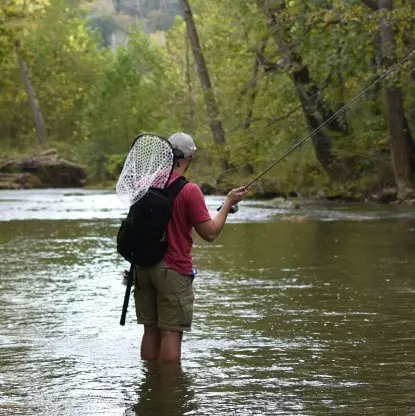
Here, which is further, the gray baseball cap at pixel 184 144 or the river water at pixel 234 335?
the gray baseball cap at pixel 184 144

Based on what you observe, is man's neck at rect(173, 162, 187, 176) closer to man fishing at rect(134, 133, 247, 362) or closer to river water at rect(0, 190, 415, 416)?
man fishing at rect(134, 133, 247, 362)

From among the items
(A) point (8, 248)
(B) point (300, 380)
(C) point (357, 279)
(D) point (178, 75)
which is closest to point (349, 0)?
(A) point (8, 248)

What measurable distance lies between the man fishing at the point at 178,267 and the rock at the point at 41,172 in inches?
1837

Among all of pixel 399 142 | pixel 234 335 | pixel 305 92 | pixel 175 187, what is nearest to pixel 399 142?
pixel 399 142

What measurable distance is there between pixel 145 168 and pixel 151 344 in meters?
1.18

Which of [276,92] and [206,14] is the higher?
[206,14]

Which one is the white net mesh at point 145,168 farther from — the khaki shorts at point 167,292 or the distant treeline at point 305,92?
the distant treeline at point 305,92

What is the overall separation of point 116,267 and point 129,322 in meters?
4.56

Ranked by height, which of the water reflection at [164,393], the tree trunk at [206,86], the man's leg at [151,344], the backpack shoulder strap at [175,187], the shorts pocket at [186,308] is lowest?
the water reflection at [164,393]

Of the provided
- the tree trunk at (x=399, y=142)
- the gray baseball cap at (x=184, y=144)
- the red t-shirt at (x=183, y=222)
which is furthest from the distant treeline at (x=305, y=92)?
the red t-shirt at (x=183, y=222)

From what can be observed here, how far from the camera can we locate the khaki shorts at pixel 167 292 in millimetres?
6727

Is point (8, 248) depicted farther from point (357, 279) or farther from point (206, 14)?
point (206, 14)

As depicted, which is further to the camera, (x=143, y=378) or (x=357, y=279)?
(x=357, y=279)

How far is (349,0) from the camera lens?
947 inches
